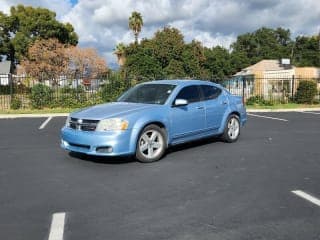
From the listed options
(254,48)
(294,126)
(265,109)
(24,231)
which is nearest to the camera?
(24,231)

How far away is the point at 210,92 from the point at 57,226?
549cm

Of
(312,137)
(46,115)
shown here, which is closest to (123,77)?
(46,115)

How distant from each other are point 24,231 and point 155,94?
4.55 m

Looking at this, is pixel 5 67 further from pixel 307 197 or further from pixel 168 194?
pixel 307 197

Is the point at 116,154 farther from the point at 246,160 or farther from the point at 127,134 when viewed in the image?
the point at 246,160

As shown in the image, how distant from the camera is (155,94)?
8266 mm

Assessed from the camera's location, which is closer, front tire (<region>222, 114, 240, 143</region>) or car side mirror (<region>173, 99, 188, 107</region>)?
car side mirror (<region>173, 99, 188, 107</region>)

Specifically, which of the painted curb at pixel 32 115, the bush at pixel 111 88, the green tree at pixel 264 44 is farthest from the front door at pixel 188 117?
the green tree at pixel 264 44

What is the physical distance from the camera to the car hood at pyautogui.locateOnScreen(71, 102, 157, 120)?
718 centimetres

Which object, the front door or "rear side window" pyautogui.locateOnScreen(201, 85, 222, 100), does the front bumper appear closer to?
the front door

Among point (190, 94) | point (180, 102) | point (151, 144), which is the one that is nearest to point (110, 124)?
point (151, 144)

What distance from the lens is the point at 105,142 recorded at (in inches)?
273

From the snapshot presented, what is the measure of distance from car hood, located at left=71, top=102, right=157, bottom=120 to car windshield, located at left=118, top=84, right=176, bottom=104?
1.02 ft

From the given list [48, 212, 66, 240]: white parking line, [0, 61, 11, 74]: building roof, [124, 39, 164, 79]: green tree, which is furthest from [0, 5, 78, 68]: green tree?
[48, 212, 66, 240]: white parking line
